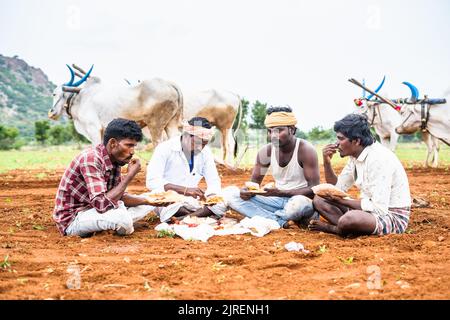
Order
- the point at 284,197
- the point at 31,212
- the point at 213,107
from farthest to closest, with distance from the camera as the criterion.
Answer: the point at 213,107
the point at 31,212
the point at 284,197

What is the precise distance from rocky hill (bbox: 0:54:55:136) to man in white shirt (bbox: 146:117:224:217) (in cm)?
5802

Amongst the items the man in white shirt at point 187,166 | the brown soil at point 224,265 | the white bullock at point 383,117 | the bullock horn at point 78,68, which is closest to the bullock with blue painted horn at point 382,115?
the white bullock at point 383,117

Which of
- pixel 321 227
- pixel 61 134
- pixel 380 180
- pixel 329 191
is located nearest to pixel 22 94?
pixel 61 134

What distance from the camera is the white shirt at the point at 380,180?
15.4ft

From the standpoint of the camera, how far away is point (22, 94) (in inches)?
2753

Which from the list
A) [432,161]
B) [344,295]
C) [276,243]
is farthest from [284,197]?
[432,161]

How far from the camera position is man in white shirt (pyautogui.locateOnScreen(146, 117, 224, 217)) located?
5.90 m

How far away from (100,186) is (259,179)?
193 centimetres

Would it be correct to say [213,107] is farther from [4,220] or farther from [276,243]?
[276,243]

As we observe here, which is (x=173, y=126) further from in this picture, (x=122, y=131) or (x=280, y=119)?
(x=122, y=131)

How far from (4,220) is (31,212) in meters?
0.65

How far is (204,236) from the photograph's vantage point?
5.06 m

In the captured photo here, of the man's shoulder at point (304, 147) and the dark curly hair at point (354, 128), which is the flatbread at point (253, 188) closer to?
the man's shoulder at point (304, 147)
